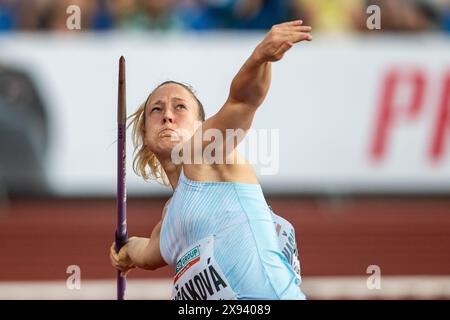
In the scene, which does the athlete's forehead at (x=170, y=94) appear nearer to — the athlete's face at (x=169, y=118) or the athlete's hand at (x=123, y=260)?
the athlete's face at (x=169, y=118)

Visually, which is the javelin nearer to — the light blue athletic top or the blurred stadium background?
the light blue athletic top

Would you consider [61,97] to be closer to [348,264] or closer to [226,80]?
[226,80]

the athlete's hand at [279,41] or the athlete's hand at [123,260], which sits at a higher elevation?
the athlete's hand at [279,41]

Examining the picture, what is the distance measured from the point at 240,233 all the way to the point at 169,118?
0.69 metres

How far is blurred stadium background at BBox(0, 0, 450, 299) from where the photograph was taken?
1430 centimetres

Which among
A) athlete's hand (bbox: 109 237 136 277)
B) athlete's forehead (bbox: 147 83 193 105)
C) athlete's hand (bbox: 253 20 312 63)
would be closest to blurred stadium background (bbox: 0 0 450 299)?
athlete's hand (bbox: 109 237 136 277)

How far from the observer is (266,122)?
1429 centimetres

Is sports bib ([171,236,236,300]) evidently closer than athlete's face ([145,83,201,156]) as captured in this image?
Yes

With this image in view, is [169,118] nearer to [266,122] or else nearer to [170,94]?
[170,94]

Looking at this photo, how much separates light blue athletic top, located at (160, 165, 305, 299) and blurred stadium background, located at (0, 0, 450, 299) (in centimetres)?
851

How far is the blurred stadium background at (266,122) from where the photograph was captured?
14297mm

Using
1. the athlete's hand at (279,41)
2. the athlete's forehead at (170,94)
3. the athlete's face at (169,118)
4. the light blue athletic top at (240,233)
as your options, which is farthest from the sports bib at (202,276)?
the athlete's hand at (279,41)

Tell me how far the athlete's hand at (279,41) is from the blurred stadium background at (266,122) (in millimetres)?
9013

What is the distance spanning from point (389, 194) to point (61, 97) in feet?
14.4
